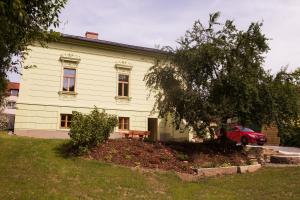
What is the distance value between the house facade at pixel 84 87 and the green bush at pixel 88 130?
8956mm

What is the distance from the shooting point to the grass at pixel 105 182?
12961 millimetres

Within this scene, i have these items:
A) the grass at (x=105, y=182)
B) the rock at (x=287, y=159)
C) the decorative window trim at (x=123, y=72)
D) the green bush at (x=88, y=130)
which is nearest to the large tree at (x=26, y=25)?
the grass at (x=105, y=182)

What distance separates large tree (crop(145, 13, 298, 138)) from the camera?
21016mm

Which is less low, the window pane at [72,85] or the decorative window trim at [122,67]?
the decorative window trim at [122,67]

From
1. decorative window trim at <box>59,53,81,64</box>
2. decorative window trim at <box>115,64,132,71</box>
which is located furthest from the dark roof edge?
decorative window trim at <box>115,64,132,71</box>

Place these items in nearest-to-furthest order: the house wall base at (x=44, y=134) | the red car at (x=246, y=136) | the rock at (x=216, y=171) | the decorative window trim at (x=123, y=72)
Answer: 1. the rock at (x=216, y=171)
2. the house wall base at (x=44, y=134)
3. the decorative window trim at (x=123, y=72)
4. the red car at (x=246, y=136)

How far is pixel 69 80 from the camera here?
28.5m

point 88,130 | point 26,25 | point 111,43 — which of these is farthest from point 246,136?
point 26,25

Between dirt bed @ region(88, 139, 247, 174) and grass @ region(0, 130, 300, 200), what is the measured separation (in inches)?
49.1

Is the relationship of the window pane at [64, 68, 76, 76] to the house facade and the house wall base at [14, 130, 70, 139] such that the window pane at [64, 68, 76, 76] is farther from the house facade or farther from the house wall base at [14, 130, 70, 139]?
the house wall base at [14, 130, 70, 139]

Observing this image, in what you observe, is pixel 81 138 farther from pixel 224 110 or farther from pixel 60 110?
pixel 60 110

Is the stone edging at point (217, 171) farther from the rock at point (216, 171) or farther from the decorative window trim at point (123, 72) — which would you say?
the decorative window trim at point (123, 72)

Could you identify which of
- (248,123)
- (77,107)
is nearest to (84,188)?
(248,123)

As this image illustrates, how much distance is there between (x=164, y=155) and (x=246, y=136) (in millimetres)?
Answer: 15166
